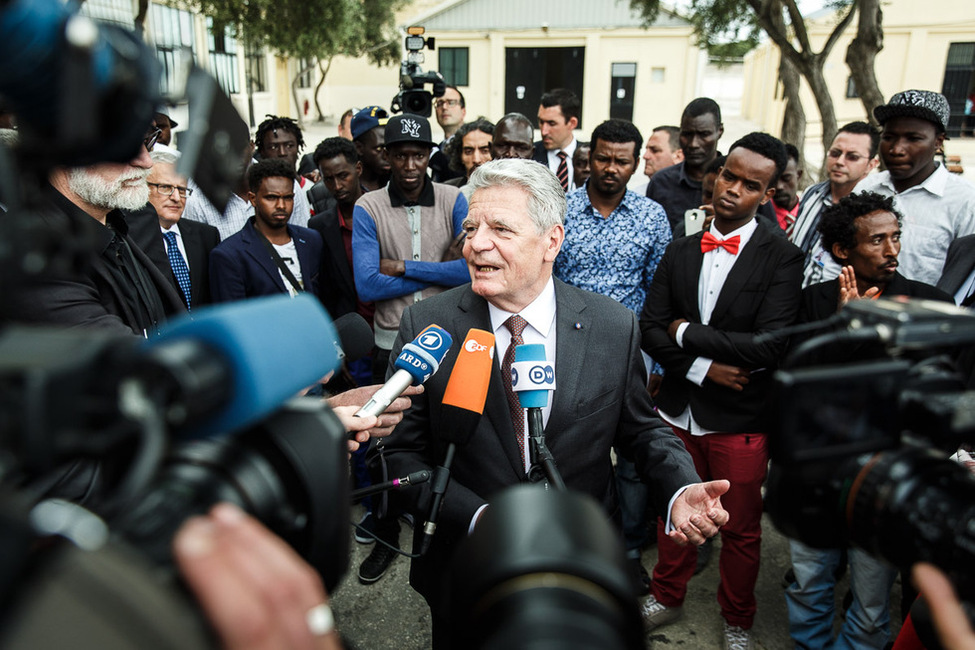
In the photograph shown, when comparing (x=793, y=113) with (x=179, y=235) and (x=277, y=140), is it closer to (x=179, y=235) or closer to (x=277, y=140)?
(x=277, y=140)

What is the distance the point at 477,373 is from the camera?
5.74 ft

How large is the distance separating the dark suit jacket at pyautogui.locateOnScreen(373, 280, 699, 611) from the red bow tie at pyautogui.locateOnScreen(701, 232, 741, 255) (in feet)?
3.28

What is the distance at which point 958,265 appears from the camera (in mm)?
2918

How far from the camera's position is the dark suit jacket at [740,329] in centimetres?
283

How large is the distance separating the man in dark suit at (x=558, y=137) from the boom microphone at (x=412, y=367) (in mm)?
4193

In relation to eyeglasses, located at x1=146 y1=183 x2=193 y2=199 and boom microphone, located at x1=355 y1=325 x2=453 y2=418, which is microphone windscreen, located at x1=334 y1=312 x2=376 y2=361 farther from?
eyeglasses, located at x1=146 y1=183 x2=193 y2=199

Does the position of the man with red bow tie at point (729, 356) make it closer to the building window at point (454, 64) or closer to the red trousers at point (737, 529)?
the red trousers at point (737, 529)

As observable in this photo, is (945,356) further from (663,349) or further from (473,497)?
(663,349)

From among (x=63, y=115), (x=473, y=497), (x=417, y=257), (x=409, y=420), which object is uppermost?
(x=63, y=115)

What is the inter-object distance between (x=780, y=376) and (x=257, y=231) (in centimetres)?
336

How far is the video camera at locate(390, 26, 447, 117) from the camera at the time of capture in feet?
18.6

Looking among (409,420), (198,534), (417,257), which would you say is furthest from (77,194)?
(417,257)

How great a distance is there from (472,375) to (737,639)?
6.88ft

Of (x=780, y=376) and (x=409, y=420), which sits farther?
(x=409, y=420)
